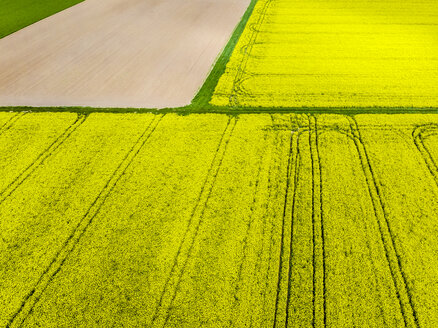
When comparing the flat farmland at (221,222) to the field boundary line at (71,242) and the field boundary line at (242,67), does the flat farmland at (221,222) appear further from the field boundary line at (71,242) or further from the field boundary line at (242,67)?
the field boundary line at (242,67)

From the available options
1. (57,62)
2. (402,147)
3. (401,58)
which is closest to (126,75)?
(57,62)

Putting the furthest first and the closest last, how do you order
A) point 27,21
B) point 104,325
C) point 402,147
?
point 27,21, point 402,147, point 104,325

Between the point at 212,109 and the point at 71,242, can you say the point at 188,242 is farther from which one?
the point at 212,109

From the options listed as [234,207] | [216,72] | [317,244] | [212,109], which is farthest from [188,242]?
[216,72]

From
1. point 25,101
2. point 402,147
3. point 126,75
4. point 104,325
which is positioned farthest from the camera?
point 126,75

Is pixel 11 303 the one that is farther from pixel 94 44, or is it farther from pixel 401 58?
pixel 401 58

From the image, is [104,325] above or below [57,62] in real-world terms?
below

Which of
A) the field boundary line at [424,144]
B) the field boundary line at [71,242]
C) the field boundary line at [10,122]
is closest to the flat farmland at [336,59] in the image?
the field boundary line at [424,144]
